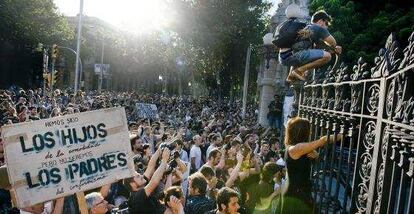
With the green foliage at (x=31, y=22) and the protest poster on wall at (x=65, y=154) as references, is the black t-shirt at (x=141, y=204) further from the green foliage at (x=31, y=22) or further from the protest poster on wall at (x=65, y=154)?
the green foliage at (x=31, y=22)

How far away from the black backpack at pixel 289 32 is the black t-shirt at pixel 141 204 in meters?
2.50

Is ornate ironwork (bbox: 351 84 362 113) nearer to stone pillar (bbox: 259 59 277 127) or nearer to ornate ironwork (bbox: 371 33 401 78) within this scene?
ornate ironwork (bbox: 371 33 401 78)

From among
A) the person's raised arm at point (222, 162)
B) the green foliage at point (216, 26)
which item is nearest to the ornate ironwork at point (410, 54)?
the person's raised arm at point (222, 162)

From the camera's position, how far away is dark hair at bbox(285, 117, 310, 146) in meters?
4.72

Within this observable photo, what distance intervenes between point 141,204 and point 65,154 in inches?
48.7

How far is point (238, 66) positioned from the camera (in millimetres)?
43281

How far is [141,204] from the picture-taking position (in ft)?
17.8

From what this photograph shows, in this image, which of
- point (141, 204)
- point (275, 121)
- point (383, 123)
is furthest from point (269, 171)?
point (275, 121)

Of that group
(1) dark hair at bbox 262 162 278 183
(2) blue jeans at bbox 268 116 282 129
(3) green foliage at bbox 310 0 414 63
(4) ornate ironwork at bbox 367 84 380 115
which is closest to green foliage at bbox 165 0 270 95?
(3) green foliage at bbox 310 0 414 63

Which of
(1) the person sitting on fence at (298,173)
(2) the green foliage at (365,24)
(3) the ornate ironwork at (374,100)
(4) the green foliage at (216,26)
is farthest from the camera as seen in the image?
(4) the green foliage at (216,26)

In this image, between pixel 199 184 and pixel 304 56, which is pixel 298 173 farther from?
pixel 304 56

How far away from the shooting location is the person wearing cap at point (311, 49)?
5719 mm

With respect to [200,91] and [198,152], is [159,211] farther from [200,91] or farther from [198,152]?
[200,91]

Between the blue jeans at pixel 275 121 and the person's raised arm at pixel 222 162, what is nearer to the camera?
the person's raised arm at pixel 222 162
